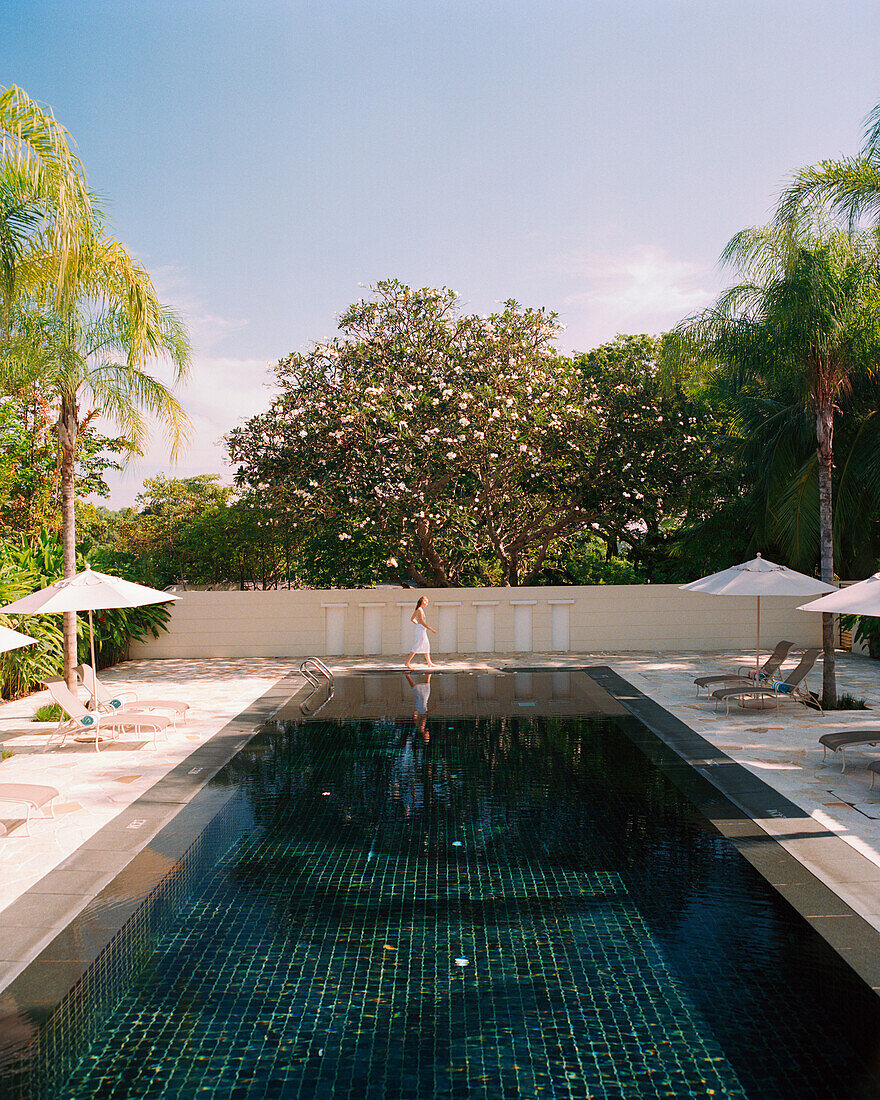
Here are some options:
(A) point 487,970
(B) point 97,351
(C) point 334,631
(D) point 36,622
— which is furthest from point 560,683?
(A) point 487,970

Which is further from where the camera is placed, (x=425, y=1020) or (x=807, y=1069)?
(x=425, y=1020)

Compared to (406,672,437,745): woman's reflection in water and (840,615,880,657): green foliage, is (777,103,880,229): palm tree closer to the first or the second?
(406,672,437,745): woman's reflection in water

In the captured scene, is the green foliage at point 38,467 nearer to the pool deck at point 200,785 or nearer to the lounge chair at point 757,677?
the pool deck at point 200,785

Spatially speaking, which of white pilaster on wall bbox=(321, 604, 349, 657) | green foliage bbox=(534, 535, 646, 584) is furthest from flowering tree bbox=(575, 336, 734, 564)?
white pilaster on wall bbox=(321, 604, 349, 657)

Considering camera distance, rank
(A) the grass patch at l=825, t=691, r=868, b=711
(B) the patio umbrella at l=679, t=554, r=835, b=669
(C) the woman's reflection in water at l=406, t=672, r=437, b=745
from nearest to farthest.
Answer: (C) the woman's reflection in water at l=406, t=672, r=437, b=745
(A) the grass patch at l=825, t=691, r=868, b=711
(B) the patio umbrella at l=679, t=554, r=835, b=669

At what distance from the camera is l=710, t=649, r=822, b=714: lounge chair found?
1120 centimetres

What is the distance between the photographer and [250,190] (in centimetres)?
1736

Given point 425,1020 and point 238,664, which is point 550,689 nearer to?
point 238,664

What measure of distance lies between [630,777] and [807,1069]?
15.5 feet

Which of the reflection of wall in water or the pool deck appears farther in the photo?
the reflection of wall in water

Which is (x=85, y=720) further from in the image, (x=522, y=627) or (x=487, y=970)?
(x=522, y=627)

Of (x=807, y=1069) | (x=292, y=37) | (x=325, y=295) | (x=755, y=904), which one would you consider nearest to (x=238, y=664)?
(x=325, y=295)

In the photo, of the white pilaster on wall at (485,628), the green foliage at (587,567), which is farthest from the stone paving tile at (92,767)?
the green foliage at (587,567)

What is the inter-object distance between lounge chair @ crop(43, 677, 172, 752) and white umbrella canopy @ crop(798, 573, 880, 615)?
26.5 feet
